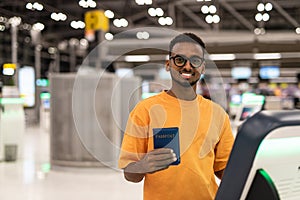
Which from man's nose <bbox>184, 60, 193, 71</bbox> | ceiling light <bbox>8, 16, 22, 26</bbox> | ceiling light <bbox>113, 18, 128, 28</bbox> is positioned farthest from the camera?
ceiling light <bbox>113, 18, 128, 28</bbox>

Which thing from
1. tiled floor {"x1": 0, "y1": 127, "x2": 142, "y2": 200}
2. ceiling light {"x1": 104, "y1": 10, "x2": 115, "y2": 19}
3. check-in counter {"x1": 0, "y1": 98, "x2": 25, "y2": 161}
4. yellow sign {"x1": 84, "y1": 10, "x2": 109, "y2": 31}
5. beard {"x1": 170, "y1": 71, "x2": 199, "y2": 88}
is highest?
ceiling light {"x1": 104, "y1": 10, "x2": 115, "y2": 19}

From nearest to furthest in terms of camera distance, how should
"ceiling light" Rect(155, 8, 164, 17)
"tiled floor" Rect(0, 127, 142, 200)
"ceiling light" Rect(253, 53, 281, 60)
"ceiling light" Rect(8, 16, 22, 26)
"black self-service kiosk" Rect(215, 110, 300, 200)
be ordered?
"black self-service kiosk" Rect(215, 110, 300, 200) < "tiled floor" Rect(0, 127, 142, 200) < "ceiling light" Rect(155, 8, 164, 17) < "ceiling light" Rect(8, 16, 22, 26) < "ceiling light" Rect(253, 53, 281, 60)

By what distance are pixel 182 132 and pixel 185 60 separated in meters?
0.22

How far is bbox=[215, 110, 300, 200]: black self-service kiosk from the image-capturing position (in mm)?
669

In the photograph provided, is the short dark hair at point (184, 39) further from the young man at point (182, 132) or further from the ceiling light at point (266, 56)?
the ceiling light at point (266, 56)

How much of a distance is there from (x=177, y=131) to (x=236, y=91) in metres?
24.2

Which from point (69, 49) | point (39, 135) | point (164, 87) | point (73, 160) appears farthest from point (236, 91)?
point (164, 87)

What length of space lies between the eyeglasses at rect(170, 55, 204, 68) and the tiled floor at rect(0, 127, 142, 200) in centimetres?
430

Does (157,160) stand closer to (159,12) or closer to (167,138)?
(167,138)

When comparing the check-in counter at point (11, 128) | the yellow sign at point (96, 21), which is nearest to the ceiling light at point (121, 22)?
the yellow sign at point (96, 21)

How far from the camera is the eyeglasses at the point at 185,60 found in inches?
51.0

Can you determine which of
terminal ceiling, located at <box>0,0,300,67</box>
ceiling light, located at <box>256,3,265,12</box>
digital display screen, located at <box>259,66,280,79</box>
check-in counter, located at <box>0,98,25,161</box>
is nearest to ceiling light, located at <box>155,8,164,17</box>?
terminal ceiling, located at <box>0,0,300,67</box>

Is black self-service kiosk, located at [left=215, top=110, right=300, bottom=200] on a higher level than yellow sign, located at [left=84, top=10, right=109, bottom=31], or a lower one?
lower

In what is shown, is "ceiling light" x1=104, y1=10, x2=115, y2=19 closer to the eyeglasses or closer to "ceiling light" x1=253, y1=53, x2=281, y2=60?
"ceiling light" x1=253, y1=53, x2=281, y2=60
